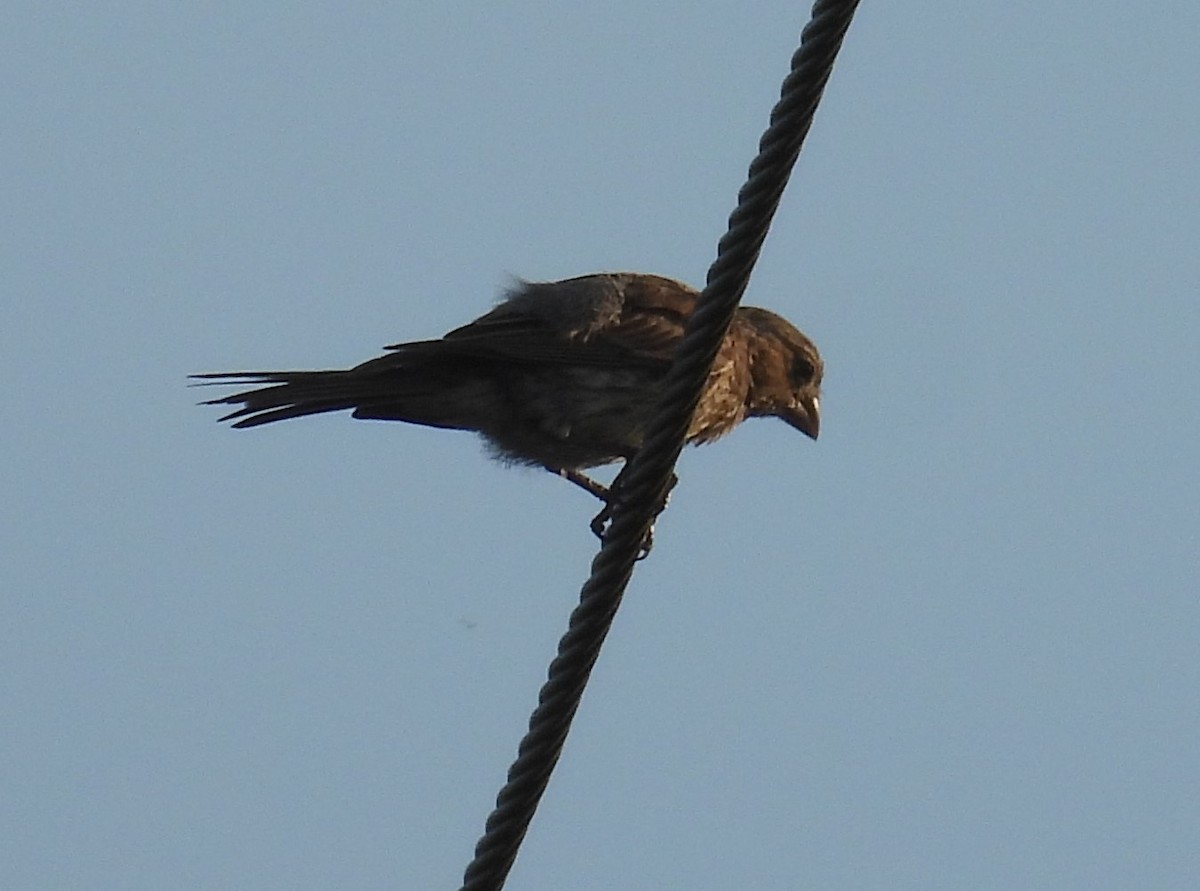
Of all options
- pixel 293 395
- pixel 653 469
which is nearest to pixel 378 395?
pixel 293 395

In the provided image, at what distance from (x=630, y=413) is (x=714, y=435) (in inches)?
29.9

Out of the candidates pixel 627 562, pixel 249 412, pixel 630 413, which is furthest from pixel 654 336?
pixel 627 562

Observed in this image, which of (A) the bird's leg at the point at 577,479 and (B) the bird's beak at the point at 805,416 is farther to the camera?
(B) the bird's beak at the point at 805,416

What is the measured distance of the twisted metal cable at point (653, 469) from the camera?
3.79m

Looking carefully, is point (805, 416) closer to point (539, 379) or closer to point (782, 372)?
point (782, 372)

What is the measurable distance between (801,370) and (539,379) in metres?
1.67

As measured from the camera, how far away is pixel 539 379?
261 inches

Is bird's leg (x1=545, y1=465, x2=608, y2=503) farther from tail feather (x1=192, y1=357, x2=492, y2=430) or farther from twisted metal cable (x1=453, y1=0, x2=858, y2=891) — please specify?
twisted metal cable (x1=453, y1=0, x2=858, y2=891)

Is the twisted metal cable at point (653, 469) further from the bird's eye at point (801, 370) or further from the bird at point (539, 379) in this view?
the bird's eye at point (801, 370)

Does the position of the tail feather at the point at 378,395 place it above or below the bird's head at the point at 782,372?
below

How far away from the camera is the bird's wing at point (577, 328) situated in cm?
650

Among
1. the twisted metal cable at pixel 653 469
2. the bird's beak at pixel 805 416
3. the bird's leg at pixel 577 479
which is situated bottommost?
the twisted metal cable at pixel 653 469

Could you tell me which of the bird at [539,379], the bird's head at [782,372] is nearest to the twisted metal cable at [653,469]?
the bird at [539,379]

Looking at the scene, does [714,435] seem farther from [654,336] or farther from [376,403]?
[376,403]
